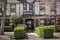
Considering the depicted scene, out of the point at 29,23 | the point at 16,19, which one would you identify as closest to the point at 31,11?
the point at 29,23

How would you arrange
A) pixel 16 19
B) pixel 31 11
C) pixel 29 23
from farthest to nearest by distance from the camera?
pixel 29 23 → pixel 31 11 → pixel 16 19

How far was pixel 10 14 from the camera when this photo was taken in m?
42.3

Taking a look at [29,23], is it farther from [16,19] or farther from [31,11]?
[16,19]

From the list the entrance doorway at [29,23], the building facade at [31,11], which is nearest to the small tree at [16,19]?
the building facade at [31,11]

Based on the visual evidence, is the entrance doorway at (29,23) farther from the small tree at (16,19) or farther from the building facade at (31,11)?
the small tree at (16,19)

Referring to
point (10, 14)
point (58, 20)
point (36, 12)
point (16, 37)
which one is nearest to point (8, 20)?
point (10, 14)

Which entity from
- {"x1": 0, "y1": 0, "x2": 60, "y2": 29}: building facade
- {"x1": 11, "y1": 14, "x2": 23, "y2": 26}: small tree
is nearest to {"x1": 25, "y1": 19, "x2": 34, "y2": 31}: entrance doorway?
{"x1": 0, "y1": 0, "x2": 60, "y2": 29}: building facade

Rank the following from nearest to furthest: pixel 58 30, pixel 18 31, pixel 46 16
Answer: pixel 18 31 < pixel 58 30 < pixel 46 16

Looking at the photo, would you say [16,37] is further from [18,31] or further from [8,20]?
[8,20]

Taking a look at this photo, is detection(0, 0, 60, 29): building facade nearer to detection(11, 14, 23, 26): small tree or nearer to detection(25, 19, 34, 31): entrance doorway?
detection(25, 19, 34, 31): entrance doorway

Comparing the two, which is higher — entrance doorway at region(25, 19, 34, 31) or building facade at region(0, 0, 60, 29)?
building facade at region(0, 0, 60, 29)

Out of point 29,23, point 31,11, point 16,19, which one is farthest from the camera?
point 29,23

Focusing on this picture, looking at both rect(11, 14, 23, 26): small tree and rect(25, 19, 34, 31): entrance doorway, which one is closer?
rect(11, 14, 23, 26): small tree

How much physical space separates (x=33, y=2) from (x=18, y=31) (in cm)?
1850
